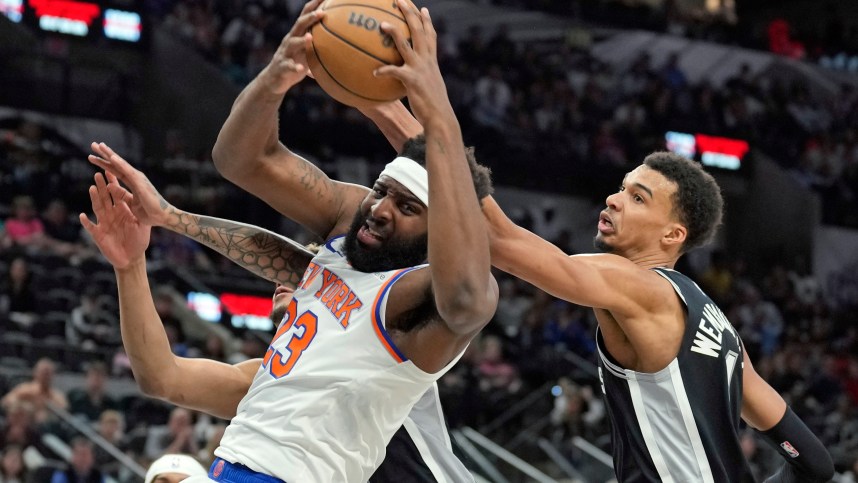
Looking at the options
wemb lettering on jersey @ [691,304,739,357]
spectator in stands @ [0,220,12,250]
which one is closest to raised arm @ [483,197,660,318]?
wemb lettering on jersey @ [691,304,739,357]

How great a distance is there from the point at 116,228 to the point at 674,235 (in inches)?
80.9

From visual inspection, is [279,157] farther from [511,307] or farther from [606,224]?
[511,307]

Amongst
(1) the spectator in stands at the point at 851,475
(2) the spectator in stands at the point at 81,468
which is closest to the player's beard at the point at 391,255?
(2) the spectator in stands at the point at 81,468

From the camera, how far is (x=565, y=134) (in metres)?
22.0

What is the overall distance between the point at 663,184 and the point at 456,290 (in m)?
1.69

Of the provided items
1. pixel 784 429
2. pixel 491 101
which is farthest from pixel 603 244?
pixel 491 101

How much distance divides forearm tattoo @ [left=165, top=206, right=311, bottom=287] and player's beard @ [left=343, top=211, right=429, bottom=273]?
0.67 meters

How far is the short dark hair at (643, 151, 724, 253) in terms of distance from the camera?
4.53 metres

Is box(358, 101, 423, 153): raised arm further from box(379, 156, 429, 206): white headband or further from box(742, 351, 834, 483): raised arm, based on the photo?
box(742, 351, 834, 483): raised arm

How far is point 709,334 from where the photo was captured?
168 inches

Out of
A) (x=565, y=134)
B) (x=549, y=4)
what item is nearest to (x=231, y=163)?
(x=565, y=134)

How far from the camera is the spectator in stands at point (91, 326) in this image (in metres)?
12.3

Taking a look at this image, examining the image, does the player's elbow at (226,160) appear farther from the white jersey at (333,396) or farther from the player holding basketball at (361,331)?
the white jersey at (333,396)

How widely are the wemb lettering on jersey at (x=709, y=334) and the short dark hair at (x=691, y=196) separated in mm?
338
